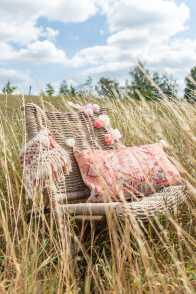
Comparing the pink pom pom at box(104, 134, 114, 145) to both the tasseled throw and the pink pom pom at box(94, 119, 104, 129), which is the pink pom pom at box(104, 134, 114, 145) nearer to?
the pink pom pom at box(94, 119, 104, 129)

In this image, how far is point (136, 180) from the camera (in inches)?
126

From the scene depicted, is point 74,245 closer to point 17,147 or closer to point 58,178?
point 58,178

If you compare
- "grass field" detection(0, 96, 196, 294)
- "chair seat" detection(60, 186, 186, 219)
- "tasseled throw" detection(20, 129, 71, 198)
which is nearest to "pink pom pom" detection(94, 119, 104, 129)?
"grass field" detection(0, 96, 196, 294)

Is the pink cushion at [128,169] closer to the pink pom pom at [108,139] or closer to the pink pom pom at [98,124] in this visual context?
the pink pom pom at [108,139]

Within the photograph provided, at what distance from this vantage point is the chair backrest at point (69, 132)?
3.25m

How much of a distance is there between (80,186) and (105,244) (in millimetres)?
709

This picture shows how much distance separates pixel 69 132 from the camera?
3578 mm

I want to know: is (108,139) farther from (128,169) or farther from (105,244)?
(105,244)

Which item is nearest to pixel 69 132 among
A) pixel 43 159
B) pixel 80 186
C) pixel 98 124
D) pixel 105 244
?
pixel 98 124

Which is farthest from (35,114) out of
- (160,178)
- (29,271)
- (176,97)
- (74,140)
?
(29,271)

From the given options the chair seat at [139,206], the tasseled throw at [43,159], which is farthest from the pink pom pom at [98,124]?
the chair seat at [139,206]

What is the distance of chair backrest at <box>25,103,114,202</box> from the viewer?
10.7 ft

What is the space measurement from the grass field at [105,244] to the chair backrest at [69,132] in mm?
120

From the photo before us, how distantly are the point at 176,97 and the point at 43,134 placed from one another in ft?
4.28
